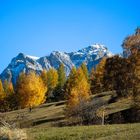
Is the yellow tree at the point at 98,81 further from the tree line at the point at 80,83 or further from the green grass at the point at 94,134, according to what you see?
the green grass at the point at 94,134

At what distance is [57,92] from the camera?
138375 mm

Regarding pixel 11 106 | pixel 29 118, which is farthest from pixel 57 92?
pixel 29 118

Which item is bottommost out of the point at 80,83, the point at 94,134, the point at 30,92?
the point at 94,134

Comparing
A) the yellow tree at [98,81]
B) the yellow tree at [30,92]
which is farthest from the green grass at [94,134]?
the yellow tree at [98,81]

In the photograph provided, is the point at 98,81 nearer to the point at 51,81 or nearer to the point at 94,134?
the point at 51,81

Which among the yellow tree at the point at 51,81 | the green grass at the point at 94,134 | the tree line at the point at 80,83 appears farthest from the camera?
the yellow tree at the point at 51,81

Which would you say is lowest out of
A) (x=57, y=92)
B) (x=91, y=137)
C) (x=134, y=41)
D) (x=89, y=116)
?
(x=91, y=137)

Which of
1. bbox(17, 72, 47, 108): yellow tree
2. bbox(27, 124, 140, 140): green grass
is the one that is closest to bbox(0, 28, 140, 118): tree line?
bbox(17, 72, 47, 108): yellow tree

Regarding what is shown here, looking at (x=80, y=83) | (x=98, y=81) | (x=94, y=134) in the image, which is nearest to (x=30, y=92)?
(x=80, y=83)

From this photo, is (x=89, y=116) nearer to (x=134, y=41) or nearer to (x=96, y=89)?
(x=134, y=41)

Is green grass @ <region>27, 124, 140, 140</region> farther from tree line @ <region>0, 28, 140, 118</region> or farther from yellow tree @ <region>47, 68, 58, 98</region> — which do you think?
yellow tree @ <region>47, 68, 58, 98</region>

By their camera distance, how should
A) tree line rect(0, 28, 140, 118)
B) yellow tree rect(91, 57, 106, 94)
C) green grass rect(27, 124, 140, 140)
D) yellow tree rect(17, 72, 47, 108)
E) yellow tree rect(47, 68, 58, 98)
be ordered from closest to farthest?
green grass rect(27, 124, 140, 140) → tree line rect(0, 28, 140, 118) → yellow tree rect(17, 72, 47, 108) → yellow tree rect(91, 57, 106, 94) → yellow tree rect(47, 68, 58, 98)

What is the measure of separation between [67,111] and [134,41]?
22.0 m

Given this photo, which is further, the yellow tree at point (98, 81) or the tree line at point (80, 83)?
the yellow tree at point (98, 81)
